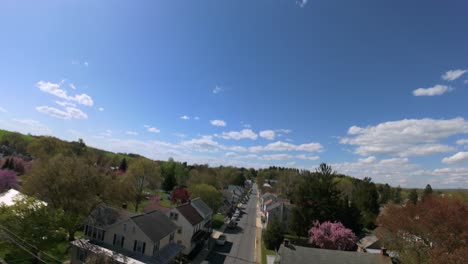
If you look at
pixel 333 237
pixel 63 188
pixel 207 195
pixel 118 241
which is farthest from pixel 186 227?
pixel 333 237

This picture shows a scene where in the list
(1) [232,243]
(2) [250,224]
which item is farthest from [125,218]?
(2) [250,224]

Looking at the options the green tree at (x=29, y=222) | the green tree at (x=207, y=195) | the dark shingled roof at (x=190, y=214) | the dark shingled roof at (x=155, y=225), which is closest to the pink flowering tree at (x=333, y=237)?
the dark shingled roof at (x=190, y=214)

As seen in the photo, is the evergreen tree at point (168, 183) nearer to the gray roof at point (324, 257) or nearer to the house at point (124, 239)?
A: the house at point (124, 239)

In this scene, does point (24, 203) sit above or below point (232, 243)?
above

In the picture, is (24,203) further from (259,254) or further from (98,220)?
(259,254)

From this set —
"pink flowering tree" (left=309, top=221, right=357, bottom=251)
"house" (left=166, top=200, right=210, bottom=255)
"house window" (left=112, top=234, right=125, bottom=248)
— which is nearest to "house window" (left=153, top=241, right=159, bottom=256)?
"house window" (left=112, top=234, right=125, bottom=248)

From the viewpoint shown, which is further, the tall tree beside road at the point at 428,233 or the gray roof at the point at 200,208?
the gray roof at the point at 200,208

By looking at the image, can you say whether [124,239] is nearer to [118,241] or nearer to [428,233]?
[118,241]
